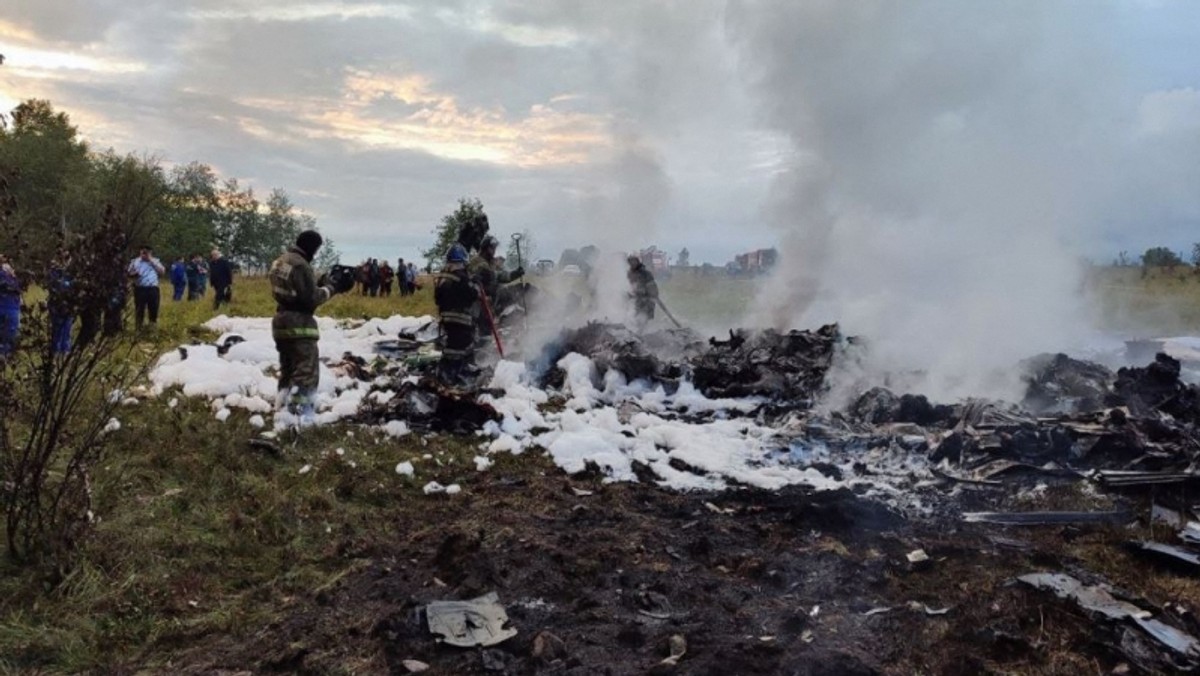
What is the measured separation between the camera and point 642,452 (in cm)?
771

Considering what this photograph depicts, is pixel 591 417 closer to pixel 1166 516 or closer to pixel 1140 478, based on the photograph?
pixel 1140 478

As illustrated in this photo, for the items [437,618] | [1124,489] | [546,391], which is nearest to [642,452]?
[546,391]

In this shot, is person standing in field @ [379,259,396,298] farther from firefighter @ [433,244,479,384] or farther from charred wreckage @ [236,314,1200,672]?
firefighter @ [433,244,479,384]

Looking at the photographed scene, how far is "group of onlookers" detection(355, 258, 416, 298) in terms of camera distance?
1041 inches

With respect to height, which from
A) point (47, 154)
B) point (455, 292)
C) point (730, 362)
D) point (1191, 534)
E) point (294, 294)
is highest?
point (47, 154)

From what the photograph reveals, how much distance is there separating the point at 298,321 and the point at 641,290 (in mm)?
8749

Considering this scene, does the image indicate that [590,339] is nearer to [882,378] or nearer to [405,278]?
[882,378]

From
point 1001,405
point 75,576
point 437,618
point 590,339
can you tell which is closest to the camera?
point 437,618

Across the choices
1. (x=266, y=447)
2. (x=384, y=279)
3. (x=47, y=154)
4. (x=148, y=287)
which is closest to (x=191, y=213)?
(x=47, y=154)

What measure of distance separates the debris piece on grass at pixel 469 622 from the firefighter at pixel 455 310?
6142 mm

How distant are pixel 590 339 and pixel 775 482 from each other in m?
5.87

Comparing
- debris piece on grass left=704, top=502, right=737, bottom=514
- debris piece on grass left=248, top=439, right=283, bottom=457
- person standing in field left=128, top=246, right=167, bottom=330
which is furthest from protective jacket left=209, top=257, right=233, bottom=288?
debris piece on grass left=704, top=502, right=737, bottom=514

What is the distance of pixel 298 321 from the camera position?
744 centimetres

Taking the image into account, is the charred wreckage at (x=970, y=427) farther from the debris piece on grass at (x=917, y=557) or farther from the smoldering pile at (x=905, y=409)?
the debris piece on grass at (x=917, y=557)
